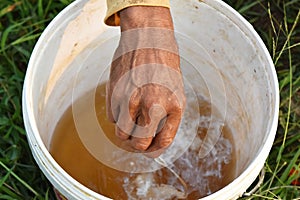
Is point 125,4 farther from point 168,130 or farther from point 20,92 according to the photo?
point 20,92

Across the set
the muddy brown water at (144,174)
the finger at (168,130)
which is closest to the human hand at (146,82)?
the finger at (168,130)

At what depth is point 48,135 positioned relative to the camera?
1.41m

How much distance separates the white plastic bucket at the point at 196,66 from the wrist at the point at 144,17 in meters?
0.18

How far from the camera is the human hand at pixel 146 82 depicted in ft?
3.57

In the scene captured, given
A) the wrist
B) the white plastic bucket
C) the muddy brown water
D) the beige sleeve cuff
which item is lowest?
the muddy brown water

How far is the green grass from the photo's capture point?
142 centimetres

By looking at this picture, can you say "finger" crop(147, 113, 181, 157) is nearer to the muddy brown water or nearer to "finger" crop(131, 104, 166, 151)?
"finger" crop(131, 104, 166, 151)

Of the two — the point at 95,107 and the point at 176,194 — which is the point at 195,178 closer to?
the point at 176,194

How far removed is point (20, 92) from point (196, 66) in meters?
0.49

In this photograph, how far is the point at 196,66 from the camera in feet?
5.07

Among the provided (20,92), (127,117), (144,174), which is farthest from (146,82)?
(20,92)

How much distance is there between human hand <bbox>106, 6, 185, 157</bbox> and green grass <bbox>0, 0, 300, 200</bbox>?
1.07 ft

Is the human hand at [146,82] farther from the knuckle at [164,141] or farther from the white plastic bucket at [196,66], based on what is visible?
the white plastic bucket at [196,66]

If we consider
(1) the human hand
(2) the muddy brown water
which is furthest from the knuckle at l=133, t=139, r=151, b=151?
(2) the muddy brown water
